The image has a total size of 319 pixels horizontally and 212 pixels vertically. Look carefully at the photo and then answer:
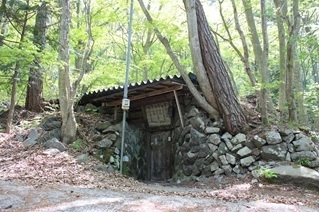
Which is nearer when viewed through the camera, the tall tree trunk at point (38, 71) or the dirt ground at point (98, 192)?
the dirt ground at point (98, 192)

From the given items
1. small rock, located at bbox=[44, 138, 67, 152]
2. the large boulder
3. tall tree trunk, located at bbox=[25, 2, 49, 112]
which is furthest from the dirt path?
tall tree trunk, located at bbox=[25, 2, 49, 112]

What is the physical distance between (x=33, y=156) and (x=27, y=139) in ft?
4.21

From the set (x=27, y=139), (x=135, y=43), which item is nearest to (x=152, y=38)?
(x=135, y=43)

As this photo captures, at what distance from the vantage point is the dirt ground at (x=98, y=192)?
12.3 feet

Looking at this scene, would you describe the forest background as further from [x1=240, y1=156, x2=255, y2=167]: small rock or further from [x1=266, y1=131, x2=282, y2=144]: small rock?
[x1=240, y1=156, x2=255, y2=167]: small rock

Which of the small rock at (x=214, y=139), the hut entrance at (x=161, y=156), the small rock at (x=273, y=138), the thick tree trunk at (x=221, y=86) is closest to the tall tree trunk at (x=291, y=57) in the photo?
the small rock at (x=273, y=138)

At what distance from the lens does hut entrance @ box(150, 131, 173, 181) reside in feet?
28.2

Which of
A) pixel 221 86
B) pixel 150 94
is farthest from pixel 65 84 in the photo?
pixel 221 86

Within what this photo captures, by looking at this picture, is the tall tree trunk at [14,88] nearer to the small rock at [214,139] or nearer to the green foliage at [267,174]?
the small rock at [214,139]

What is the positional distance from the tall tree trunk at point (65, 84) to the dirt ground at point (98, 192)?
795mm

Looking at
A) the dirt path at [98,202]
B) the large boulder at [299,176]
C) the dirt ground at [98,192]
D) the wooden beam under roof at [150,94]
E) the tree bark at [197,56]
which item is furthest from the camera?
the wooden beam under roof at [150,94]

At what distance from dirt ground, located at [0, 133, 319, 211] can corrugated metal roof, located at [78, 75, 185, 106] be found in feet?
7.04

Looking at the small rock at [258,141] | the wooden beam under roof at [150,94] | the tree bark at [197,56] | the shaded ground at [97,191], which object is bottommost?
the shaded ground at [97,191]

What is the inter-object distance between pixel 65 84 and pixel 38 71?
1.50m
